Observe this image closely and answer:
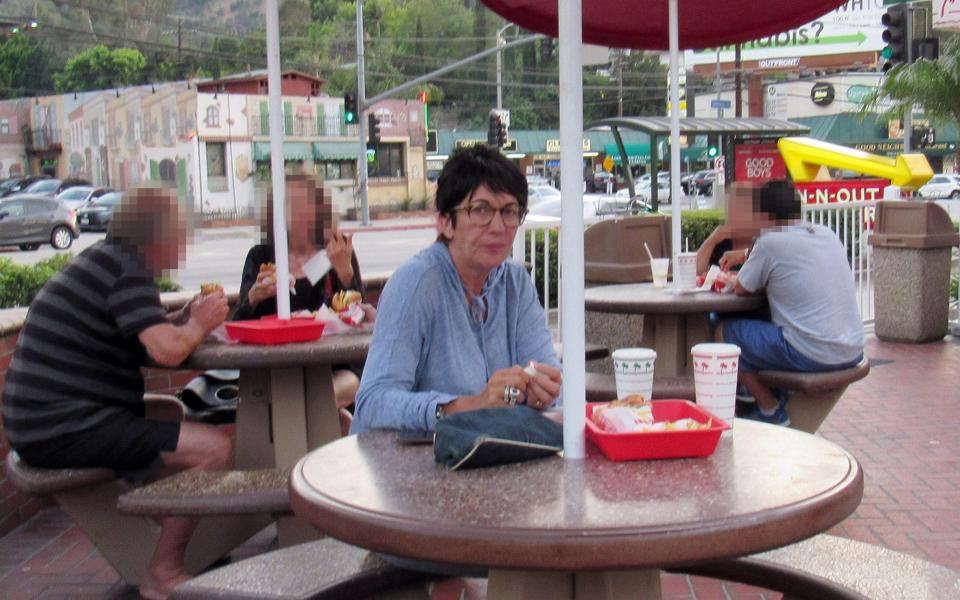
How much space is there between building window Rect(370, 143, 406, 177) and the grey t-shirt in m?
50.6

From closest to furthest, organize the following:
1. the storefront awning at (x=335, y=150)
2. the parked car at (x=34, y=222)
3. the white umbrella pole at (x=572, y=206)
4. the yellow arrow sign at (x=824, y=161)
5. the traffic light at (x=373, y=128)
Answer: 1. the white umbrella pole at (x=572, y=206)
2. the yellow arrow sign at (x=824, y=161)
3. the parked car at (x=34, y=222)
4. the traffic light at (x=373, y=128)
5. the storefront awning at (x=335, y=150)

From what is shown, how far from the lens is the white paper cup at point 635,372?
226 centimetres

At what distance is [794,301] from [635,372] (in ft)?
9.19

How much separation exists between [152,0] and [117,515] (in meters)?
87.0

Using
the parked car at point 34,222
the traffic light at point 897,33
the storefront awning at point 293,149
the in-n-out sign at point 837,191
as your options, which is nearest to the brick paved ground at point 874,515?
the traffic light at point 897,33

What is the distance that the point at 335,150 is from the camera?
53.5 metres

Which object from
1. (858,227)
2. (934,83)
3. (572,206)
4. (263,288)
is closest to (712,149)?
(934,83)

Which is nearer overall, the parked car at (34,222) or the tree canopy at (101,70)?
the parked car at (34,222)

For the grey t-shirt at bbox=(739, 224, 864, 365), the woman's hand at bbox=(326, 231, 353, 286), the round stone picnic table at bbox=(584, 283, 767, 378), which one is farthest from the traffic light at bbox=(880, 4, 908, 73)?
the woman's hand at bbox=(326, 231, 353, 286)

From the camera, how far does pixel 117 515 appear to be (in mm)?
3820

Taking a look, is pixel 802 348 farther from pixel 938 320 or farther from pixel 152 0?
pixel 152 0

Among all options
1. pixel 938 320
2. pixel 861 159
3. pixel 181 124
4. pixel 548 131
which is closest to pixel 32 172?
pixel 181 124

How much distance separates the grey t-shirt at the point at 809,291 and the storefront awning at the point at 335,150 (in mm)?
47826

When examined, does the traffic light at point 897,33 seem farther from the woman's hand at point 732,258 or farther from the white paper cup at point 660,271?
the white paper cup at point 660,271
